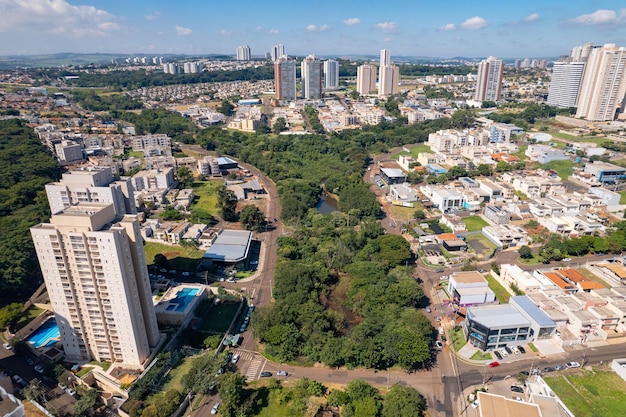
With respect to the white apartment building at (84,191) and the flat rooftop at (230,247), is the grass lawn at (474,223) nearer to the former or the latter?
the flat rooftop at (230,247)

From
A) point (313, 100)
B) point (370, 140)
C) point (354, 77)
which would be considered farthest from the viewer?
point (354, 77)

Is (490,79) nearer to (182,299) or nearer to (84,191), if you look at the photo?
(182,299)

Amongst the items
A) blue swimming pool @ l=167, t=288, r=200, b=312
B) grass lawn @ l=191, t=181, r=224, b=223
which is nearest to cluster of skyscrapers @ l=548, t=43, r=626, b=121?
grass lawn @ l=191, t=181, r=224, b=223

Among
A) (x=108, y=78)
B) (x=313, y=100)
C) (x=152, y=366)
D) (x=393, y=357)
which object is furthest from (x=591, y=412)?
(x=108, y=78)

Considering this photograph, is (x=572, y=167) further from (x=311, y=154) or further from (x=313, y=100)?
(x=313, y=100)

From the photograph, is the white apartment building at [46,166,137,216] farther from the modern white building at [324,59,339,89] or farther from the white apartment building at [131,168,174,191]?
the modern white building at [324,59,339,89]

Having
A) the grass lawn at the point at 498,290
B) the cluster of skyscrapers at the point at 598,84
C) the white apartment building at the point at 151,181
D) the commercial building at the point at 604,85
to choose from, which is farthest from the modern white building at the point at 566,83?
the white apartment building at the point at 151,181
